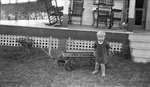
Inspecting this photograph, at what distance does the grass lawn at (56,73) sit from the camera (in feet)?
15.8

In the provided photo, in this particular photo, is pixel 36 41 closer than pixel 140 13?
Yes

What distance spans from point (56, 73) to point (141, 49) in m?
2.55

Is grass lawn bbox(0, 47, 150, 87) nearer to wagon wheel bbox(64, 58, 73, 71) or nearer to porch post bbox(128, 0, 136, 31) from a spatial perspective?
wagon wheel bbox(64, 58, 73, 71)

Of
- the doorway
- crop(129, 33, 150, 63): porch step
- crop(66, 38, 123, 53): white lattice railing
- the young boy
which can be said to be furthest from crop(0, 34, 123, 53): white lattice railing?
the doorway

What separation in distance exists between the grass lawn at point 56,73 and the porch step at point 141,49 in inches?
10.1

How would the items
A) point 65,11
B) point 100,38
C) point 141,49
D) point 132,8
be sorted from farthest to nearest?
1. point 65,11
2. point 132,8
3. point 141,49
4. point 100,38

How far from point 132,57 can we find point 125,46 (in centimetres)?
56

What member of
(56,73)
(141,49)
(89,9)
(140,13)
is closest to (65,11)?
(89,9)

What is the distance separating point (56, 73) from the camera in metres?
5.42

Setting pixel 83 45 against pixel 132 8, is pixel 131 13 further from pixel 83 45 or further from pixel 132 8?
pixel 83 45

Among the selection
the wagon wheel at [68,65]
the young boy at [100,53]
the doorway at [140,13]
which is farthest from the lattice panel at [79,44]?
the doorway at [140,13]

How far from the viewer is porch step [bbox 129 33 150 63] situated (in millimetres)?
6527

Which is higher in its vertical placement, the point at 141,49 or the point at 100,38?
the point at 100,38

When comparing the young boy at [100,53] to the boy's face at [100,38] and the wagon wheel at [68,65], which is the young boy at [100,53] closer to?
the boy's face at [100,38]
